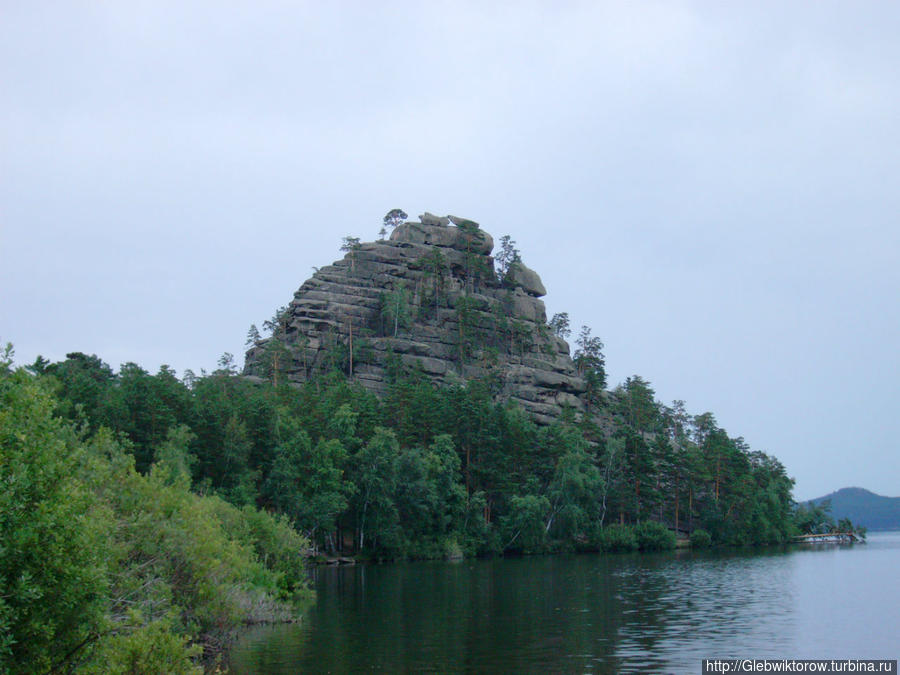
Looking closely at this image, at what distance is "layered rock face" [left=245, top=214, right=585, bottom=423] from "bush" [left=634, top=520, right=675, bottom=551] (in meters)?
27.7

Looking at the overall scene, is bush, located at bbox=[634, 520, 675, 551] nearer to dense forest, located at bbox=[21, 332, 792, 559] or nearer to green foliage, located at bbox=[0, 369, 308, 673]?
dense forest, located at bbox=[21, 332, 792, 559]

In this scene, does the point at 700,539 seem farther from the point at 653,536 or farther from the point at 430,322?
the point at 430,322

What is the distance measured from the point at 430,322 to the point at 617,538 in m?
56.1

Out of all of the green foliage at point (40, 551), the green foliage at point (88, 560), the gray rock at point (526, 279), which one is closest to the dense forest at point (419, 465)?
the gray rock at point (526, 279)

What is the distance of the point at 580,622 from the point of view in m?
39.0

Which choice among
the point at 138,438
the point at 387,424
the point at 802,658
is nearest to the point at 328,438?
the point at 387,424

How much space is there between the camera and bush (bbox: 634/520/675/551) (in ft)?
347

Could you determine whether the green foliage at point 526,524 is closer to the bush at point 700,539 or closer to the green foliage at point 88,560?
the bush at point 700,539

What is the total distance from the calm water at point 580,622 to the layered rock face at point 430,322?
65.0m

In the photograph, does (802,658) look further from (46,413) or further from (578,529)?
(578,529)

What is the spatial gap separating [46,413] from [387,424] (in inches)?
3510

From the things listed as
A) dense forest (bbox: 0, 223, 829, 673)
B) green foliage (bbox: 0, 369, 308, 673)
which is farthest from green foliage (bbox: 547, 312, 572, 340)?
green foliage (bbox: 0, 369, 308, 673)

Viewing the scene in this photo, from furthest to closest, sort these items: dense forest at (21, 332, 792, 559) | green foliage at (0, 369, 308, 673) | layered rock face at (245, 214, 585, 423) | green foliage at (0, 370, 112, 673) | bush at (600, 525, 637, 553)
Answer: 1. layered rock face at (245, 214, 585, 423)
2. bush at (600, 525, 637, 553)
3. dense forest at (21, 332, 792, 559)
4. green foliage at (0, 369, 308, 673)
5. green foliage at (0, 370, 112, 673)

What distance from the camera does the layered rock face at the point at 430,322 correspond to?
13300 cm
